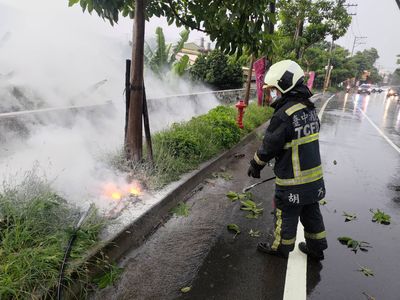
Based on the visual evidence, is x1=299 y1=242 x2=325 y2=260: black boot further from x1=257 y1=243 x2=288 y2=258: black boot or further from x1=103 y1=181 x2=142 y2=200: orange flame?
x1=103 y1=181 x2=142 y2=200: orange flame

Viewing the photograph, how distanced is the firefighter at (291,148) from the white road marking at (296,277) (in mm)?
179

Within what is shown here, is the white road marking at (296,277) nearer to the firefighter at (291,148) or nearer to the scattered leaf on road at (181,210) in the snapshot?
the firefighter at (291,148)

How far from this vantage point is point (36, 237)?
2.89 metres

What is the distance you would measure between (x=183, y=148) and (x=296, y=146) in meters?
2.93

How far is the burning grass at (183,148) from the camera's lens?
4898 mm

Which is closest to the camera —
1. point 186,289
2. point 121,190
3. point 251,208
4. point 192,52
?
point 186,289

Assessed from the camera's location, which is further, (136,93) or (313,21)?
(313,21)

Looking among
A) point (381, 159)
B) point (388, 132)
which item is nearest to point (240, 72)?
point (388, 132)

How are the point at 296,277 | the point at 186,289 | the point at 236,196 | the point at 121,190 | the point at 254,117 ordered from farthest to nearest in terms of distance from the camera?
the point at 254,117
the point at 236,196
the point at 121,190
the point at 296,277
the point at 186,289

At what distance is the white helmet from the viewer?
133 inches

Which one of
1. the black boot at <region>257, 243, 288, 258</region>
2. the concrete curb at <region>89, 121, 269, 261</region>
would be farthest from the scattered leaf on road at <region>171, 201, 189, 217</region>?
the black boot at <region>257, 243, 288, 258</region>

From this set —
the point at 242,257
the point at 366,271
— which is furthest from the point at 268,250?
the point at 366,271

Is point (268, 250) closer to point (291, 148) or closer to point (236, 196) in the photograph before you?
point (291, 148)

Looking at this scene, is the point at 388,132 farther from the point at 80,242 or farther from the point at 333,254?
the point at 80,242
